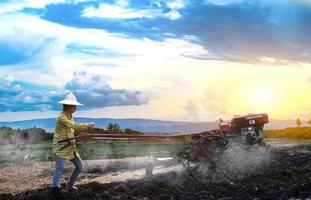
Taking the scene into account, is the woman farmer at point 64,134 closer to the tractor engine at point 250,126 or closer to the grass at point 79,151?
the grass at point 79,151

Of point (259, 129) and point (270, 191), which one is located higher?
point (259, 129)

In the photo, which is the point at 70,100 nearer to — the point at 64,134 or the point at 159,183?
the point at 64,134

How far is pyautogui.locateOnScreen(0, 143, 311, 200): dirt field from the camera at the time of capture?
11586 millimetres

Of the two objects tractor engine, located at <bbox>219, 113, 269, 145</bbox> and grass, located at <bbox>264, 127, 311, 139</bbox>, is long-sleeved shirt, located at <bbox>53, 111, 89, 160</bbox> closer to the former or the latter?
tractor engine, located at <bbox>219, 113, 269, 145</bbox>

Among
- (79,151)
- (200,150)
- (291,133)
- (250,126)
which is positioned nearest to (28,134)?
(79,151)

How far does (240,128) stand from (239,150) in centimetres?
268

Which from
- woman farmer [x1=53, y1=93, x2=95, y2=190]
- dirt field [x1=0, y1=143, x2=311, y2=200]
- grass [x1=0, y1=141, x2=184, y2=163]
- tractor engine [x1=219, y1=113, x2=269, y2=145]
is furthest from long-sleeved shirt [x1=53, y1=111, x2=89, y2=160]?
tractor engine [x1=219, y1=113, x2=269, y2=145]

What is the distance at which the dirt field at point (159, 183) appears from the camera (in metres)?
11.6

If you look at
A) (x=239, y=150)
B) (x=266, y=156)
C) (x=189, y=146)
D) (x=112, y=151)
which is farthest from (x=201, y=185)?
(x=112, y=151)

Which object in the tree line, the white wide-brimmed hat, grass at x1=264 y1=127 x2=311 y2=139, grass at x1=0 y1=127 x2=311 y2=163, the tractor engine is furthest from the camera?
grass at x1=264 y1=127 x2=311 y2=139

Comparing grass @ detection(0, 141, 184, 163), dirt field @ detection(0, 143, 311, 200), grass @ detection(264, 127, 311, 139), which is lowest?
dirt field @ detection(0, 143, 311, 200)

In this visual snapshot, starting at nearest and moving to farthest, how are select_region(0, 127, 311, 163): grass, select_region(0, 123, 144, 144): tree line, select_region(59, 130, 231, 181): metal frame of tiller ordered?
select_region(59, 130, 231, 181): metal frame of tiller → select_region(0, 127, 311, 163): grass → select_region(0, 123, 144, 144): tree line

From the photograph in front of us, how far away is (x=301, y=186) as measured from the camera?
39.9ft

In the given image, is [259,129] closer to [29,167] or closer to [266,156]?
[266,156]
